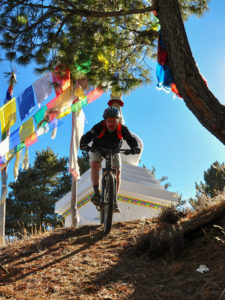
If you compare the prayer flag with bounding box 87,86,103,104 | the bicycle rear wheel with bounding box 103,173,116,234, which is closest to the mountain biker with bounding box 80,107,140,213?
the bicycle rear wheel with bounding box 103,173,116,234

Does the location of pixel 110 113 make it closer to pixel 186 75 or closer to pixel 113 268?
pixel 186 75

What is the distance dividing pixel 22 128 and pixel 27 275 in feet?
18.8

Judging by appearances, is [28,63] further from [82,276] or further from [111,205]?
[82,276]

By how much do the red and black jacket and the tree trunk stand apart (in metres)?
1.53

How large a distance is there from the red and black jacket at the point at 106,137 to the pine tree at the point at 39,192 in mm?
18370

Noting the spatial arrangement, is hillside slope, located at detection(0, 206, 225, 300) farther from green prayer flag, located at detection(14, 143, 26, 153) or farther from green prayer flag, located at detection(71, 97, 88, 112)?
green prayer flag, located at detection(71, 97, 88, 112)

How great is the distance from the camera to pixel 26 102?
8.92 meters

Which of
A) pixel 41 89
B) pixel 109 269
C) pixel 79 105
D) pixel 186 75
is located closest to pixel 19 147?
pixel 41 89

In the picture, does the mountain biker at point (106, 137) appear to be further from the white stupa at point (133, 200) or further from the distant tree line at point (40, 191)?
the distant tree line at point (40, 191)

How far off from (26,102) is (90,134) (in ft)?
13.2

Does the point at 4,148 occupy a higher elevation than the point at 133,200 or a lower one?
higher

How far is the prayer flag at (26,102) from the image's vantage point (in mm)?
8852

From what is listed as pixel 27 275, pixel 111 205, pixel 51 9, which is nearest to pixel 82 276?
pixel 27 275

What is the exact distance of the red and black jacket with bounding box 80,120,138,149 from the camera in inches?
219
